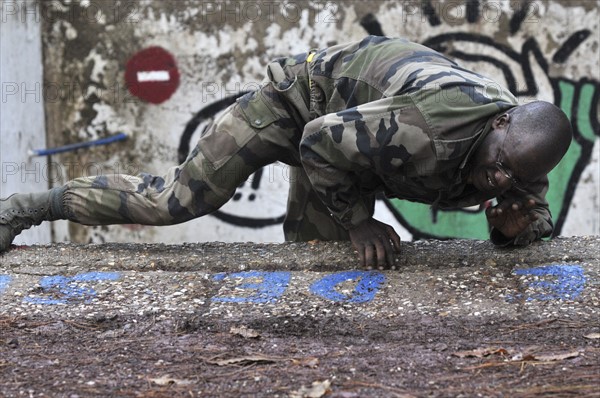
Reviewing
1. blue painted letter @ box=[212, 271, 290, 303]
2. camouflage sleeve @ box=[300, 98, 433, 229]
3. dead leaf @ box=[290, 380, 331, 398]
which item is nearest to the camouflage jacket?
camouflage sleeve @ box=[300, 98, 433, 229]

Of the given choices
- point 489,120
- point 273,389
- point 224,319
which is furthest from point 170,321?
point 489,120

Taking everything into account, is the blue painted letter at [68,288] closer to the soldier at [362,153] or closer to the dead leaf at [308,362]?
the soldier at [362,153]

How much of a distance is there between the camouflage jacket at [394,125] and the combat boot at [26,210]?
1283 mm

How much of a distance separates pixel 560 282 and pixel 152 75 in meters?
4.04

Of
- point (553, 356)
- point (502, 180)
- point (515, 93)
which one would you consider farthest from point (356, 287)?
point (515, 93)

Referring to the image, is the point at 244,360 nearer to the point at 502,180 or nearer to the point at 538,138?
the point at 502,180

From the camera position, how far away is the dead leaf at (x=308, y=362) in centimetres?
242

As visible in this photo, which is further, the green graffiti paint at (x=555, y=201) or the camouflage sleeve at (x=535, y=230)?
the green graffiti paint at (x=555, y=201)

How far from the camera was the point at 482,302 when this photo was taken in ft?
9.86

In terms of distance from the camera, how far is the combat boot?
12.3 feet

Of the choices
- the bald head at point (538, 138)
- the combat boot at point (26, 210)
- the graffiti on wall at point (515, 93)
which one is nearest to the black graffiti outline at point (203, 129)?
the graffiti on wall at point (515, 93)

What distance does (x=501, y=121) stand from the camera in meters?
2.89

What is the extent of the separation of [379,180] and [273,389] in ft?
4.34

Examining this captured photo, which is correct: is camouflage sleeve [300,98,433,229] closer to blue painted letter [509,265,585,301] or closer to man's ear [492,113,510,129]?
man's ear [492,113,510,129]
